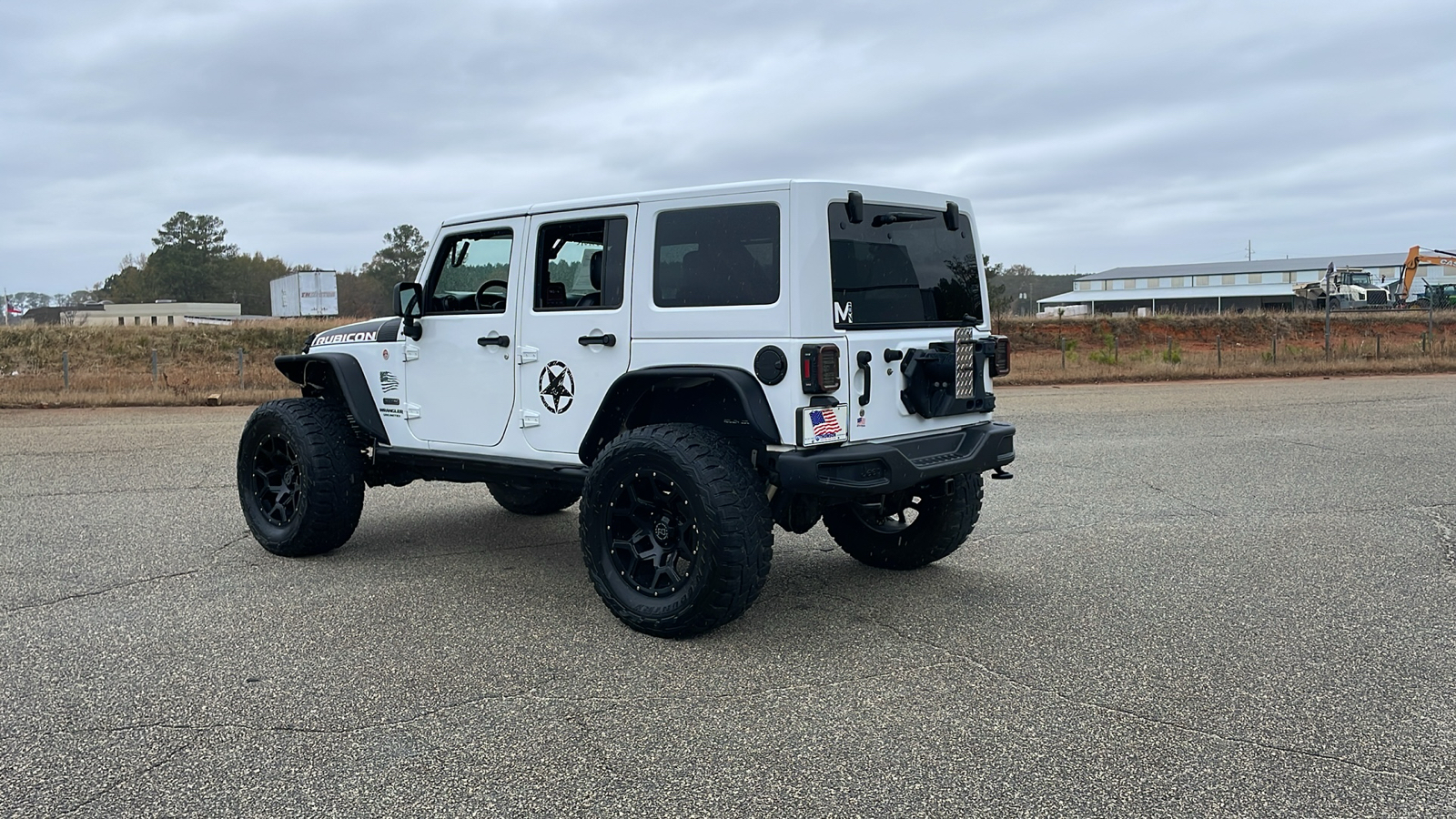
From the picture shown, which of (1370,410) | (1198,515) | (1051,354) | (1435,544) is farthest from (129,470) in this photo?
(1051,354)

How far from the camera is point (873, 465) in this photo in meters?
4.87

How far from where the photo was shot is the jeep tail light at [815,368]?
4.73m

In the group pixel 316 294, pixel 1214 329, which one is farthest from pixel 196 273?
pixel 1214 329

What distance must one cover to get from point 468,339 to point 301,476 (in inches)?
56.9

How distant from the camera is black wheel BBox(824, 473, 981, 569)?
6023 millimetres

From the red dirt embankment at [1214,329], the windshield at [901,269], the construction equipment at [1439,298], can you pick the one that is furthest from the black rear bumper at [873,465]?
the construction equipment at [1439,298]

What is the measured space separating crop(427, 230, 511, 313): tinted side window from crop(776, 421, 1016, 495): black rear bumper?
217cm

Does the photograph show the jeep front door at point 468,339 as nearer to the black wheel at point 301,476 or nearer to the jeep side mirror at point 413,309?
the jeep side mirror at point 413,309

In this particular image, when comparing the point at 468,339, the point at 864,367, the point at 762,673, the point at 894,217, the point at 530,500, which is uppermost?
the point at 894,217

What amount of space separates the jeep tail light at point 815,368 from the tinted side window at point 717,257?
1.01ft

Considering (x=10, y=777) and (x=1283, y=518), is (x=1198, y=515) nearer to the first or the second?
(x=1283, y=518)

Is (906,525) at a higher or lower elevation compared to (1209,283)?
lower

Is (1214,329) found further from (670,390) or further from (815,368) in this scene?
(815,368)

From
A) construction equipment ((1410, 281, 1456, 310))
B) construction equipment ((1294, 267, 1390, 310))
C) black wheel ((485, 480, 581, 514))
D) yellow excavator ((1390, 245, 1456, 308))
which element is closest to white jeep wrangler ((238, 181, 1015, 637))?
black wheel ((485, 480, 581, 514))
